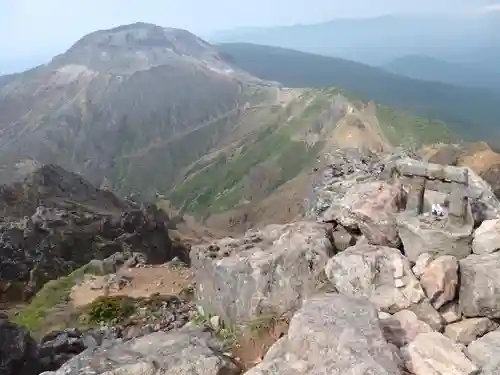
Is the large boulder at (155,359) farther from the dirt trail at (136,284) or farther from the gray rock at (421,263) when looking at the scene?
the dirt trail at (136,284)

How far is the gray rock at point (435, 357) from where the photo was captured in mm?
11344

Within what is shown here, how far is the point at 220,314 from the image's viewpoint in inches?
685

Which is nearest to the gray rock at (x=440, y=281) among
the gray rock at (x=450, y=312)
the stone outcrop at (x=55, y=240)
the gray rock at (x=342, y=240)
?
the gray rock at (x=450, y=312)

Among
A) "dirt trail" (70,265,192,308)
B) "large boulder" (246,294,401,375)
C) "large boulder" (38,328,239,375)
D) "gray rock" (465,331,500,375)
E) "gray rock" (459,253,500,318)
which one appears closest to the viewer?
"large boulder" (246,294,401,375)

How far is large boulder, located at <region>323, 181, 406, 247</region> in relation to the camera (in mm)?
17234

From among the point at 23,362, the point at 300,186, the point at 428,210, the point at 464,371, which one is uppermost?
the point at 428,210

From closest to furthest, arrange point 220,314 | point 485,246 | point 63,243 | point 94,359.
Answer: point 94,359 < point 485,246 < point 220,314 < point 63,243

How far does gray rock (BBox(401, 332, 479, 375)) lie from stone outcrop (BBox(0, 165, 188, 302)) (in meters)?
55.9

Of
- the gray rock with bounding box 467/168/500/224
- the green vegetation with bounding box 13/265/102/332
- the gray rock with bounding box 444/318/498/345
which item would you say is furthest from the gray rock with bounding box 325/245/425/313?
the green vegetation with bounding box 13/265/102/332

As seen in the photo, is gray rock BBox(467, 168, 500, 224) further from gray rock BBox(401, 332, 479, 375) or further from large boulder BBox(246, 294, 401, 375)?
large boulder BBox(246, 294, 401, 375)

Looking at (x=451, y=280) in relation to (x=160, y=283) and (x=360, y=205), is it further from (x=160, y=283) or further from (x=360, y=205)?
(x=160, y=283)

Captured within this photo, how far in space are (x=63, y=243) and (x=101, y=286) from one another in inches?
1158

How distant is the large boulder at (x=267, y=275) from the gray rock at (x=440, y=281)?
3.31 m

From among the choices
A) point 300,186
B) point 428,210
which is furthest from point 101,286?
point 300,186
